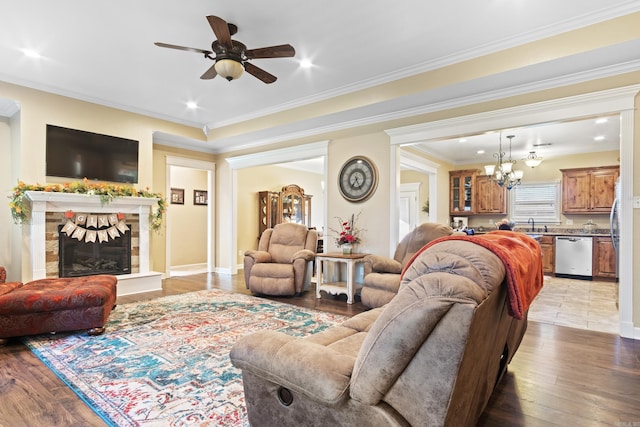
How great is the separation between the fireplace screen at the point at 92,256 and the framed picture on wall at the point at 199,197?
3053mm

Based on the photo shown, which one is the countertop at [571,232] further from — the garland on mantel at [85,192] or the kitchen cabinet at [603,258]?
the garland on mantel at [85,192]

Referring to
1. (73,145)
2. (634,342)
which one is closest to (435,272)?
(634,342)

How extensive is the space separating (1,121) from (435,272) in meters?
6.20

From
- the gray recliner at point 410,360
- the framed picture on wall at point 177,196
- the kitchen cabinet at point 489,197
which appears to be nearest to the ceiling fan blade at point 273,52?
the gray recliner at point 410,360

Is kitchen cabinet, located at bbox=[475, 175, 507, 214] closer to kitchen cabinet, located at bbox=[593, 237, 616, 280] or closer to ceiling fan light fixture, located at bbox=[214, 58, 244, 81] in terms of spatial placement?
kitchen cabinet, located at bbox=[593, 237, 616, 280]

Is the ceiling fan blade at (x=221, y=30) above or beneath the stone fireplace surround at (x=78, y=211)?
above

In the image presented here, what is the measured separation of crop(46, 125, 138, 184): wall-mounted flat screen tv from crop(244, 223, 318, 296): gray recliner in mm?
2392

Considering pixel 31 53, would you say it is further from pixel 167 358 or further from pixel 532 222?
pixel 532 222

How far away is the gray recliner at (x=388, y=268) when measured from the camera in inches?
157

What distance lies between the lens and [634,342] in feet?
10.3

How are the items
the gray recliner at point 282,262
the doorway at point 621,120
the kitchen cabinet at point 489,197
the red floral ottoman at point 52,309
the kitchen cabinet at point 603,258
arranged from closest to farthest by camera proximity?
the red floral ottoman at point 52,309 < the doorway at point 621,120 < the gray recliner at point 282,262 < the kitchen cabinet at point 603,258 < the kitchen cabinet at point 489,197

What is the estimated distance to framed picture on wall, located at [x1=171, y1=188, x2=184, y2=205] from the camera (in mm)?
7770

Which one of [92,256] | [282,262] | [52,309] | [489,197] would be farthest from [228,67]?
[489,197]

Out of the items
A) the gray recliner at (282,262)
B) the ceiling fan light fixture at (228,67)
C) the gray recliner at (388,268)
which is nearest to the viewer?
the ceiling fan light fixture at (228,67)
